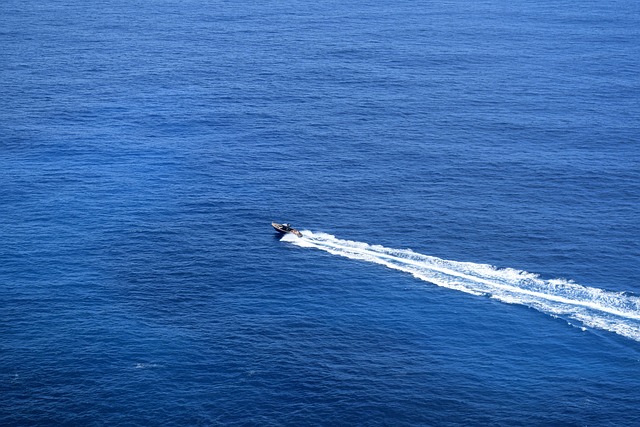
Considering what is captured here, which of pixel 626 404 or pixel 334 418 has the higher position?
pixel 626 404

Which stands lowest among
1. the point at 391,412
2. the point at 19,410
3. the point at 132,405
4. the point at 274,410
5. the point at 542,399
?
the point at 19,410

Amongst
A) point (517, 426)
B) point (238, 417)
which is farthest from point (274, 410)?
point (517, 426)

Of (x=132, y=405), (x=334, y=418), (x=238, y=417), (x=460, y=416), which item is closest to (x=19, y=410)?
(x=132, y=405)

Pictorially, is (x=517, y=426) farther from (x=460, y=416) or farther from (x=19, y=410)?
(x=19, y=410)

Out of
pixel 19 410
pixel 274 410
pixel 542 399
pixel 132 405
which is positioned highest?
pixel 542 399

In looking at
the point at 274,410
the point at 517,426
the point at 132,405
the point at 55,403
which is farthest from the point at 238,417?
the point at 517,426

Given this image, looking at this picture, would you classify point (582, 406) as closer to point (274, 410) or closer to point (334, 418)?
point (334, 418)

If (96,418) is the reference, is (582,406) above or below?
above
